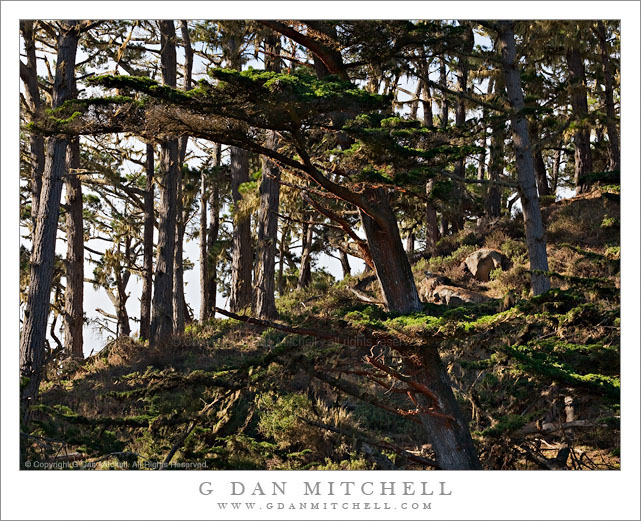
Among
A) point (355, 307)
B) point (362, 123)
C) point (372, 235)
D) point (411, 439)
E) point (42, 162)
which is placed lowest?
point (411, 439)

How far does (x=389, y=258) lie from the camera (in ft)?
26.5

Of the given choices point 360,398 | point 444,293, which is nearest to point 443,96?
point 444,293

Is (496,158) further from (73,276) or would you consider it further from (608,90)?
(73,276)

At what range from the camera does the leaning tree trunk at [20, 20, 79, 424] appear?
10.3 metres

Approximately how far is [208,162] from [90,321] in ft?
27.2

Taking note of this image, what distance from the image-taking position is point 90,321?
17.3 meters

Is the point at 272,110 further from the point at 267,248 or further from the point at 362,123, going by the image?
the point at 267,248

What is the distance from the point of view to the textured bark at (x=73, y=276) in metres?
14.9

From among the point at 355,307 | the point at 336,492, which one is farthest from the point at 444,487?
the point at 355,307

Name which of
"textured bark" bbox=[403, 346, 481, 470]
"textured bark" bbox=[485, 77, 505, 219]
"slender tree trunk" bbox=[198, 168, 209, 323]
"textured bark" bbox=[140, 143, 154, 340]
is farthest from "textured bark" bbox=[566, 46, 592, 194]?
"textured bark" bbox=[140, 143, 154, 340]

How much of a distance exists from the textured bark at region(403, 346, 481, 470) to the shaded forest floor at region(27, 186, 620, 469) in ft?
1.05

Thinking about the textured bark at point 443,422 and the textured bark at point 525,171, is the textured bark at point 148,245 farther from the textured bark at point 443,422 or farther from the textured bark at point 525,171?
the textured bark at point 443,422

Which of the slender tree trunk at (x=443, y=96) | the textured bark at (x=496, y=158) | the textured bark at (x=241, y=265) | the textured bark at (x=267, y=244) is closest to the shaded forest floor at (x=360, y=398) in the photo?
the textured bark at (x=267, y=244)

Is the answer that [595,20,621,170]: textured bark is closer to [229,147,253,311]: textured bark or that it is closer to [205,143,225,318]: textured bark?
[229,147,253,311]: textured bark
